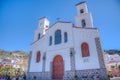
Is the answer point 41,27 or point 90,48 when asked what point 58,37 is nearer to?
point 90,48

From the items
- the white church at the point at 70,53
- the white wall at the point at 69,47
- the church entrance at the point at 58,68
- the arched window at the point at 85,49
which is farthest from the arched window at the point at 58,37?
the arched window at the point at 85,49

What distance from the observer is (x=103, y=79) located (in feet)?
35.5

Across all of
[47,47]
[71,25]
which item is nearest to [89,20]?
[71,25]

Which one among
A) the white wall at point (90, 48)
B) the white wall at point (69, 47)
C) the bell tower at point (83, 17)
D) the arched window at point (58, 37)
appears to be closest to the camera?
the white wall at point (90, 48)

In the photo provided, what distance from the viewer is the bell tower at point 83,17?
16.4m

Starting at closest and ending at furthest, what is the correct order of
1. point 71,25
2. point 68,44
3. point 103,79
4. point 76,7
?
point 103,79 → point 68,44 → point 71,25 → point 76,7

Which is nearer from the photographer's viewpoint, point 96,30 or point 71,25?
point 96,30

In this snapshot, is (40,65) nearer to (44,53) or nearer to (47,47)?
(44,53)

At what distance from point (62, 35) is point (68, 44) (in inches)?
82.8

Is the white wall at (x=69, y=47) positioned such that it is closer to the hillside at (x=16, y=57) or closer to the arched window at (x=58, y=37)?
the arched window at (x=58, y=37)

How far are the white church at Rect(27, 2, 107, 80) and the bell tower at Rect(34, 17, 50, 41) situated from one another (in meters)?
2.61

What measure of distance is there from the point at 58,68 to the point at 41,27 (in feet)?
33.8

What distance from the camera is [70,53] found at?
1391cm

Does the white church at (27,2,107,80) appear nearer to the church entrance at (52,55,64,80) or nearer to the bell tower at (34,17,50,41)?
the church entrance at (52,55,64,80)
